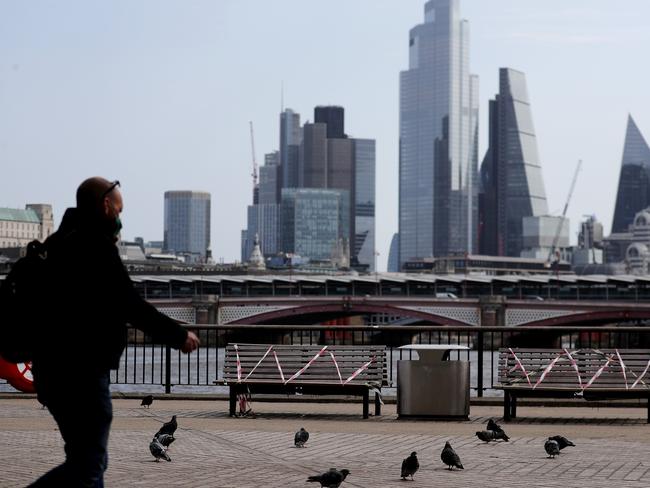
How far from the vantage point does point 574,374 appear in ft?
54.9

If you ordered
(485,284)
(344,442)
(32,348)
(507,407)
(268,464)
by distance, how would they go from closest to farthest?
(32,348), (268,464), (344,442), (507,407), (485,284)

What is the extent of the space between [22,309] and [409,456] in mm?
4838

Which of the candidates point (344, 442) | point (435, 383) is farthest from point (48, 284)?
point (435, 383)

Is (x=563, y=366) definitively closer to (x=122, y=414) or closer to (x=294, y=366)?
(x=294, y=366)

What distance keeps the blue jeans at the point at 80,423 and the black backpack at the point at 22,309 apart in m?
0.17

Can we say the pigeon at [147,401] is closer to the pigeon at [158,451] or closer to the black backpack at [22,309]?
the pigeon at [158,451]

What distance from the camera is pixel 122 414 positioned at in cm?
1678

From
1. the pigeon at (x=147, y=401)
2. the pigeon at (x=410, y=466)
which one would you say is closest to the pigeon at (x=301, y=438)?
the pigeon at (x=410, y=466)

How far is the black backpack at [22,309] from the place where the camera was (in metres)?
6.87

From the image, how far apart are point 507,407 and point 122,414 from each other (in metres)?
4.41

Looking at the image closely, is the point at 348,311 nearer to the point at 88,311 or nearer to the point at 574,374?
the point at 574,374

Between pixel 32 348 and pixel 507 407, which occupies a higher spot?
pixel 32 348

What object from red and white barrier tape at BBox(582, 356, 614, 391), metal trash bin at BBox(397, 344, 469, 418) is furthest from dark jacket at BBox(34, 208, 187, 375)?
red and white barrier tape at BBox(582, 356, 614, 391)

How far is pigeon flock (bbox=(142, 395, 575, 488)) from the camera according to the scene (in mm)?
9680
